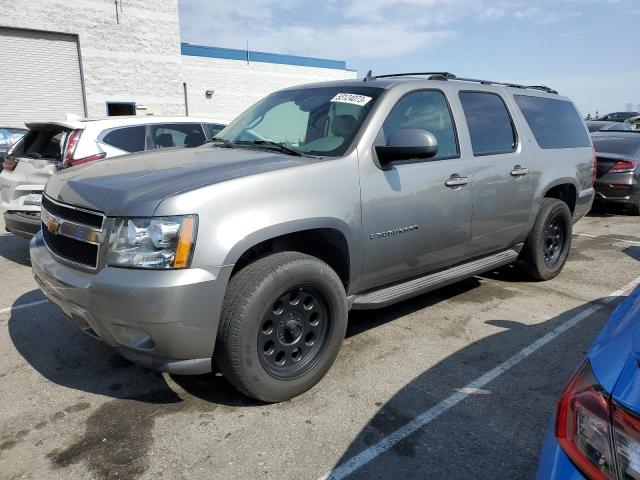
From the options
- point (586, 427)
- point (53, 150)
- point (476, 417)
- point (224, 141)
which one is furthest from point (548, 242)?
point (53, 150)

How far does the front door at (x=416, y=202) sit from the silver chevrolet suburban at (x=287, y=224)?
0.5 inches

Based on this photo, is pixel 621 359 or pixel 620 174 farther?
pixel 620 174

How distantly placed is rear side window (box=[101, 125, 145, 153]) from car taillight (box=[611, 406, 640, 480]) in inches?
233

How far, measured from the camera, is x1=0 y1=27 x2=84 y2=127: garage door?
58.2 feet

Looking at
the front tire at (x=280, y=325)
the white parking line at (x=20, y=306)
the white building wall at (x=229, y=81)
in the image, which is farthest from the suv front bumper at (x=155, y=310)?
the white building wall at (x=229, y=81)

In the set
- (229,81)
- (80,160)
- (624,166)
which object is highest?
(229,81)

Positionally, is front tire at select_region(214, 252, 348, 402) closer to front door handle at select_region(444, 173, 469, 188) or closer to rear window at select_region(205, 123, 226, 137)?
front door handle at select_region(444, 173, 469, 188)

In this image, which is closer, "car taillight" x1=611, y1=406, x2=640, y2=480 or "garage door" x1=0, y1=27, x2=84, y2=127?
"car taillight" x1=611, y1=406, x2=640, y2=480

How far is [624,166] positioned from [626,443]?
958cm

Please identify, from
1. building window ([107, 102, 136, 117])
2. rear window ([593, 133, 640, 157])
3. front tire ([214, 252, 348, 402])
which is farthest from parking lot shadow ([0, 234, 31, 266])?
building window ([107, 102, 136, 117])

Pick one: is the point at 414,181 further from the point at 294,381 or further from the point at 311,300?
the point at 294,381

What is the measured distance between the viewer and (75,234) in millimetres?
2777

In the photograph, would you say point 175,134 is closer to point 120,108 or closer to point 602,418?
point 602,418

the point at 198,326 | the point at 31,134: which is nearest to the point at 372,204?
the point at 198,326
